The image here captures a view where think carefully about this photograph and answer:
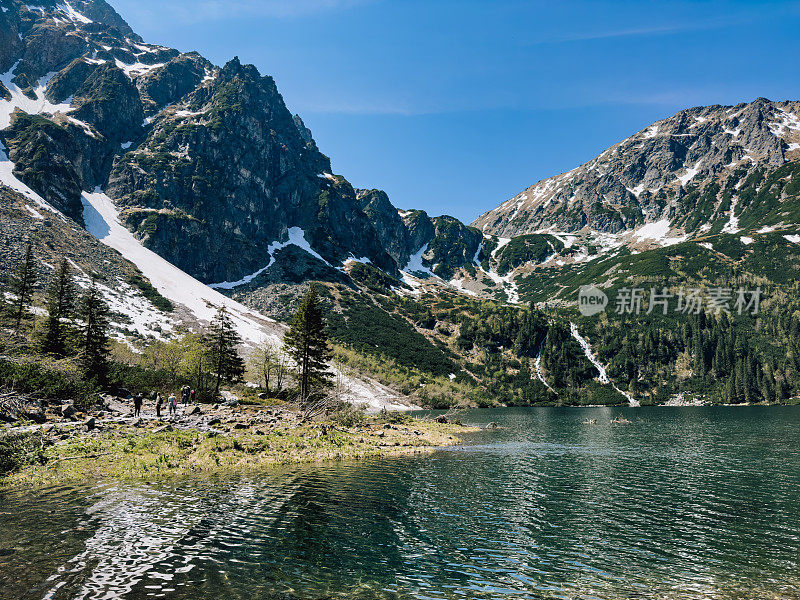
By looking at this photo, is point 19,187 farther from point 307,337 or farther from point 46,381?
point 46,381

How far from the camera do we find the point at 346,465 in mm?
38000

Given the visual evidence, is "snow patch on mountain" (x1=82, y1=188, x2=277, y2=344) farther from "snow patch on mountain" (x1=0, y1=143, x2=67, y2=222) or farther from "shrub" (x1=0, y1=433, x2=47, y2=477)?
"shrub" (x1=0, y1=433, x2=47, y2=477)

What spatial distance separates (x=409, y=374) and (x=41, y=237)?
139 meters

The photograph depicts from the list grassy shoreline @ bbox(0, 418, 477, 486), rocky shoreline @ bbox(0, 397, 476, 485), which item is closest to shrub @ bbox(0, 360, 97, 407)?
rocky shoreline @ bbox(0, 397, 476, 485)

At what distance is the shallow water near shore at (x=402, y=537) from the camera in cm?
1436

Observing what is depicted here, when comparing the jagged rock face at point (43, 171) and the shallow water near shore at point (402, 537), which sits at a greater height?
the jagged rock face at point (43, 171)

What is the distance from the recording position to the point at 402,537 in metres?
19.9

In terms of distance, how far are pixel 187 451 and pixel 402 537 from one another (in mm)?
22291

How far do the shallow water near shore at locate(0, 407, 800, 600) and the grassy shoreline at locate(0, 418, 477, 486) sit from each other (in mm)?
3158

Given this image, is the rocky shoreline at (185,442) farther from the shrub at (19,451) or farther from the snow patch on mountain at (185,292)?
the snow patch on mountain at (185,292)

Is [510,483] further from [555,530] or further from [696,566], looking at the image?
[696,566]

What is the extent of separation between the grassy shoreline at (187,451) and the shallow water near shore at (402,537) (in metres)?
3.16

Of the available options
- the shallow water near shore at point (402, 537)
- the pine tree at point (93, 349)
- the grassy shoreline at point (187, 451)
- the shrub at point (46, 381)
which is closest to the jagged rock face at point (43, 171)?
the pine tree at point (93, 349)

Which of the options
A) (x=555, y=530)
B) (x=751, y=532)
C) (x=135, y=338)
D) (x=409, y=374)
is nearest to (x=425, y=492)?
(x=555, y=530)
